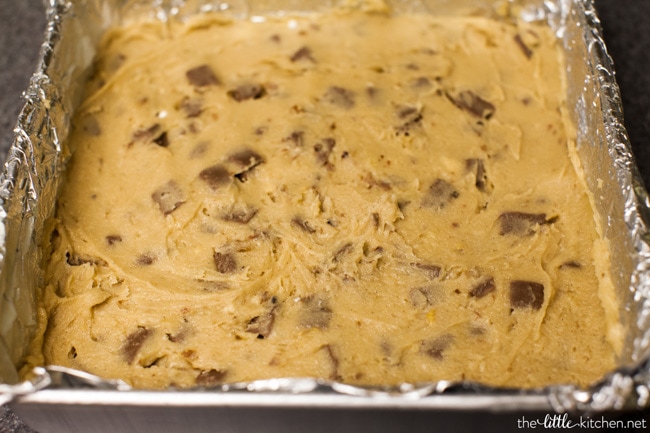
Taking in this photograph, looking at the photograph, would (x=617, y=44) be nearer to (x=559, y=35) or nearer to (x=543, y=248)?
(x=559, y=35)

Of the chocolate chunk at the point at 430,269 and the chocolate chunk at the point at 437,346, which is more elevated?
the chocolate chunk at the point at 430,269

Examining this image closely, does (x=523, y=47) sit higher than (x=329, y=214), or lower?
higher

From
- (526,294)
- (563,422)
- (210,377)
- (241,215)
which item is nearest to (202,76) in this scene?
(241,215)

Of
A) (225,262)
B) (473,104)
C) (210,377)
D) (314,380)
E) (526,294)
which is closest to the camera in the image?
(314,380)

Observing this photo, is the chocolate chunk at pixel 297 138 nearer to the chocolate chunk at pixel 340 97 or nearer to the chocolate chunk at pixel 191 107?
the chocolate chunk at pixel 340 97

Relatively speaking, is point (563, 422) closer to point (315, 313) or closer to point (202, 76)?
point (315, 313)

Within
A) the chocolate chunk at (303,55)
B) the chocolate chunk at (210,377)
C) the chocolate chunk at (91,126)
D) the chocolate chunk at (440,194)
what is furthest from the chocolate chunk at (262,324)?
the chocolate chunk at (303,55)
